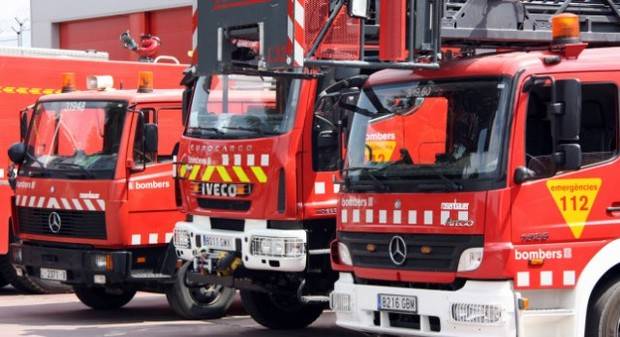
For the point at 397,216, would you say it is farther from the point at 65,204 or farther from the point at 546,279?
the point at 65,204

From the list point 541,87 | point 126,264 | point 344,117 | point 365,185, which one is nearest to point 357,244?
point 365,185

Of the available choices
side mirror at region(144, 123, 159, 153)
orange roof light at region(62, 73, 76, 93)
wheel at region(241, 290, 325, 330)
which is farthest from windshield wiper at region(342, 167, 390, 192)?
orange roof light at region(62, 73, 76, 93)

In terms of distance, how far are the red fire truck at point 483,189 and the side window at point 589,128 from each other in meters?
0.01

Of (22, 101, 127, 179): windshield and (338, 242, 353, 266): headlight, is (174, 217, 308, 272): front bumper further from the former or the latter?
(22, 101, 127, 179): windshield

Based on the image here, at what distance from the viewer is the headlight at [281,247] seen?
10680 mm

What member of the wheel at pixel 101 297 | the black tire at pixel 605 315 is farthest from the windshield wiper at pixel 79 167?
the black tire at pixel 605 315

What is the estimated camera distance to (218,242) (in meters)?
11.3

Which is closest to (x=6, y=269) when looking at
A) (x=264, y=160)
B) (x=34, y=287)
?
(x=34, y=287)

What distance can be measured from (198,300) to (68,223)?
5.52 ft

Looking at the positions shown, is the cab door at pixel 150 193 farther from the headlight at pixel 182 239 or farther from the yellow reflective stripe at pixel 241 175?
the yellow reflective stripe at pixel 241 175

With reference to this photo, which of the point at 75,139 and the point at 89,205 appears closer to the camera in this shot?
the point at 89,205

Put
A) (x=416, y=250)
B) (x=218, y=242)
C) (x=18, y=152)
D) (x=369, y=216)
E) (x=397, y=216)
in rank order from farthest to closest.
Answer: (x=18, y=152) → (x=218, y=242) → (x=369, y=216) → (x=397, y=216) → (x=416, y=250)

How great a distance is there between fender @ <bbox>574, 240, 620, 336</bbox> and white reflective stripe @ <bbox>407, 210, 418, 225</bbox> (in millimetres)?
1269

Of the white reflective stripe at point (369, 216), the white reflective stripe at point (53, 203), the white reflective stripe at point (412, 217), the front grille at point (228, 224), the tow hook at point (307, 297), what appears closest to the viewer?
the white reflective stripe at point (412, 217)
